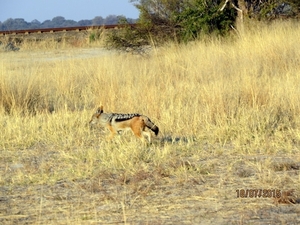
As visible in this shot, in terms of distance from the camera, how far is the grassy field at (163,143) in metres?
5.12

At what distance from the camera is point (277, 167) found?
627 centimetres

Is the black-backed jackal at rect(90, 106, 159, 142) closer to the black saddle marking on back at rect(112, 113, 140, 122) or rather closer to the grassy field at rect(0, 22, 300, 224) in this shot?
the black saddle marking on back at rect(112, 113, 140, 122)

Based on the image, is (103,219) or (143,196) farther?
(143,196)

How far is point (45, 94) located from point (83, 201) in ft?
18.9

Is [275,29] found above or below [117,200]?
above

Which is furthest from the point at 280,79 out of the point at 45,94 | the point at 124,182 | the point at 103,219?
the point at 103,219

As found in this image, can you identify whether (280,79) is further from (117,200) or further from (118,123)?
(117,200)
